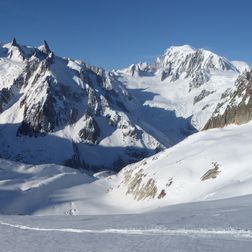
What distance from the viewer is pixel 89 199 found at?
10131 cm

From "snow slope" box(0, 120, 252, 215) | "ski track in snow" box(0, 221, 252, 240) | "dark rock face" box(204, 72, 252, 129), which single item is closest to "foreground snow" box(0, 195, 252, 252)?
"ski track in snow" box(0, 221, 252, 240)

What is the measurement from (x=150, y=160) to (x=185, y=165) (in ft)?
77.6

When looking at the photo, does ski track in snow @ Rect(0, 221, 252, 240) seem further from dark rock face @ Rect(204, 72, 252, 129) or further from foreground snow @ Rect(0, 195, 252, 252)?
dark rock face @ Rect(204, 72, 252, 129)

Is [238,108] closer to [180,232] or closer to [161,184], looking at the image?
→ [161,184]

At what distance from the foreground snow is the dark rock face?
7585 centimetres

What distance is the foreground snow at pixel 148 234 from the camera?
17969 mm

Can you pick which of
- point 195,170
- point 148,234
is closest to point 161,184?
point 195,170

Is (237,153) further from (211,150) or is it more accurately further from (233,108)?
(233,108)

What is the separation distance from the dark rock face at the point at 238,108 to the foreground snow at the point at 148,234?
75.9m

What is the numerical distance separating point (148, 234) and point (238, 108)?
87.9m

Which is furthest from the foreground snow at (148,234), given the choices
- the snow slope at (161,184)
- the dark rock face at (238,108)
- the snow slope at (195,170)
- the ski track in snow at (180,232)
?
the dark rock face at (238,108)

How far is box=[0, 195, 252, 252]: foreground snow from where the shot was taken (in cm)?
1797

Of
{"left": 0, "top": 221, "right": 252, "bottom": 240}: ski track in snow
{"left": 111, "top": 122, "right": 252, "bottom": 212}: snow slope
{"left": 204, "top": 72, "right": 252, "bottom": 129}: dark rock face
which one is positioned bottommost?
{"left": 0, "top": 221, "right": 252, "bottom": 240}: ski track in snow

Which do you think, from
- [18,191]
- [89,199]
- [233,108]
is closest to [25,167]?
[18,191]
